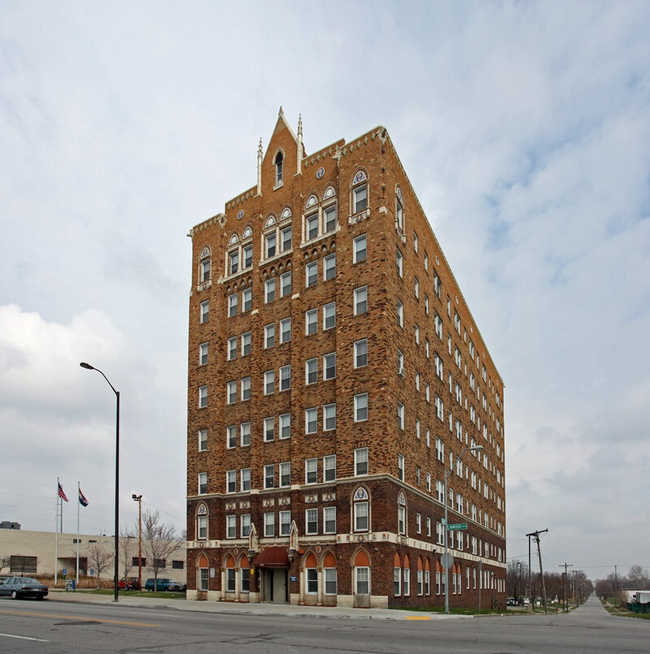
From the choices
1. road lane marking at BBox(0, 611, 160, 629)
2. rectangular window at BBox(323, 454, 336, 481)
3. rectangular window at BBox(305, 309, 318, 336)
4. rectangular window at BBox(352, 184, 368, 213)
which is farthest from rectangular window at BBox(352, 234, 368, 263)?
road lane marking at BBox(0, 611, 160, 629)

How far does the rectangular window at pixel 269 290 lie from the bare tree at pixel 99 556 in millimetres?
53918

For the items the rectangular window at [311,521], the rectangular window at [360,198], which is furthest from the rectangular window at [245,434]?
the rectangular window at [360,198]

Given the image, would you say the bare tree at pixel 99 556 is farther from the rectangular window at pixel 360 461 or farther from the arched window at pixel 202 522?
the rectangular window at pixel 360 461

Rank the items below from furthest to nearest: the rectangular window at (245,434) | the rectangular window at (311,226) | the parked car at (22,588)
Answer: the rectangular window at (245,434), the rectangular window at (311,226), the parked car at (22,588)

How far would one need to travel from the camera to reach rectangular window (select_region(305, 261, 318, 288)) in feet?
151

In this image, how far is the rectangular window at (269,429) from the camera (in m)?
46.0

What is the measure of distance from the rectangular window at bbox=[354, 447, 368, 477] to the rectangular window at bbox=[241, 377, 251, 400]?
35.8 feet

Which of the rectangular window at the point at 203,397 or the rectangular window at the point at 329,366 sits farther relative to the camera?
the rectangular window at the point at 203,397

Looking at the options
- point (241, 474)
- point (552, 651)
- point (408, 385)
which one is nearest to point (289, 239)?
point (408, 385)

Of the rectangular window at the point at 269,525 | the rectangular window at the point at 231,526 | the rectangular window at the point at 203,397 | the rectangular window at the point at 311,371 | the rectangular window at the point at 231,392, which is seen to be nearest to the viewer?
the rectangular window at the point at 311,371

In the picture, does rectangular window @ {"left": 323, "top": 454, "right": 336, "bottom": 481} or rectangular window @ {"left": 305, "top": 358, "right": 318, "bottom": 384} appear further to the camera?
rectangular window @ {"left": 305, "top": 358, "right": 318, "bottom": 384}

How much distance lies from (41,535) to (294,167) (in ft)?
211

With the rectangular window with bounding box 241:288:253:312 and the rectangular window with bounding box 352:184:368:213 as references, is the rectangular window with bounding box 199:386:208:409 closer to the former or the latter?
the rectangular window with bounding box 241:288:253:312

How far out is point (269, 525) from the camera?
147ft
